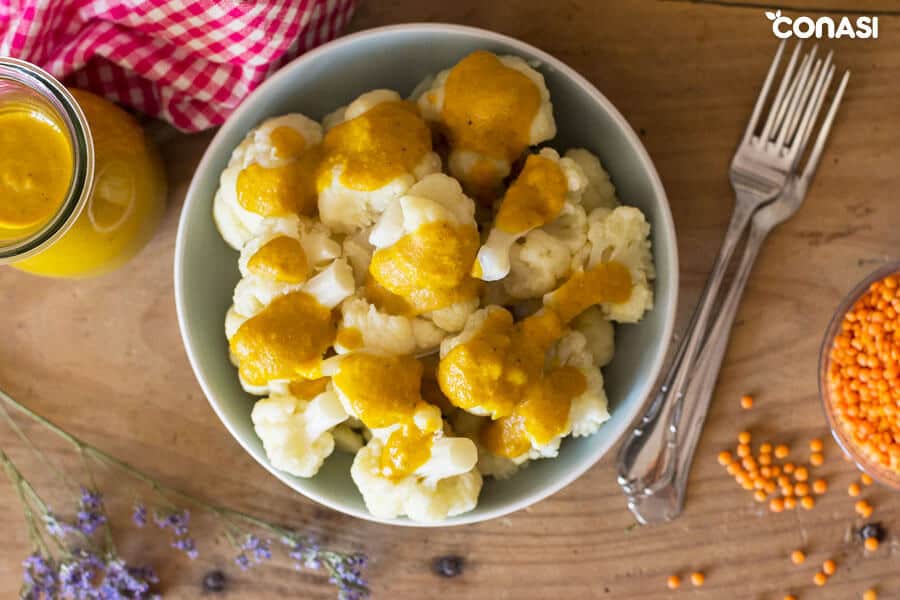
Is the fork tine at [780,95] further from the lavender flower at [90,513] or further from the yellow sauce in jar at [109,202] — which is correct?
the lavender flower at [90,513]

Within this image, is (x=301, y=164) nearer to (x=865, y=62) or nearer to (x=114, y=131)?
(x=114, y=131)

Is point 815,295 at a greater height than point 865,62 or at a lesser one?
lesser

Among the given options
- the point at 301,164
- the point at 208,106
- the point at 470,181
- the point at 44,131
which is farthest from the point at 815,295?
the point at 44,131

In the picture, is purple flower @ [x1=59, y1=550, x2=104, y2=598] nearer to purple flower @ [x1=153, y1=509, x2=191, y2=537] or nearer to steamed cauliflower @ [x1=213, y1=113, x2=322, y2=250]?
purple flower @ [x1=153, y1=509, x2=191, y2=537]

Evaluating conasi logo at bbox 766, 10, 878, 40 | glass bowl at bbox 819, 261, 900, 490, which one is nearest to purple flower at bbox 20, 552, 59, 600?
glass bowl at bbox 819, 261, 900, 490

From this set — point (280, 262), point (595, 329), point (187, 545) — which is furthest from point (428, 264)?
point (187, 545)

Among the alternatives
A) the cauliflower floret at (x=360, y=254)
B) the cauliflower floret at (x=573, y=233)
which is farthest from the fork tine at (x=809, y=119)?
the cauliflower floret at (x=360, y=254)

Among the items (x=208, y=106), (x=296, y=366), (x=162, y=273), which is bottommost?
(x=162, y=273)
